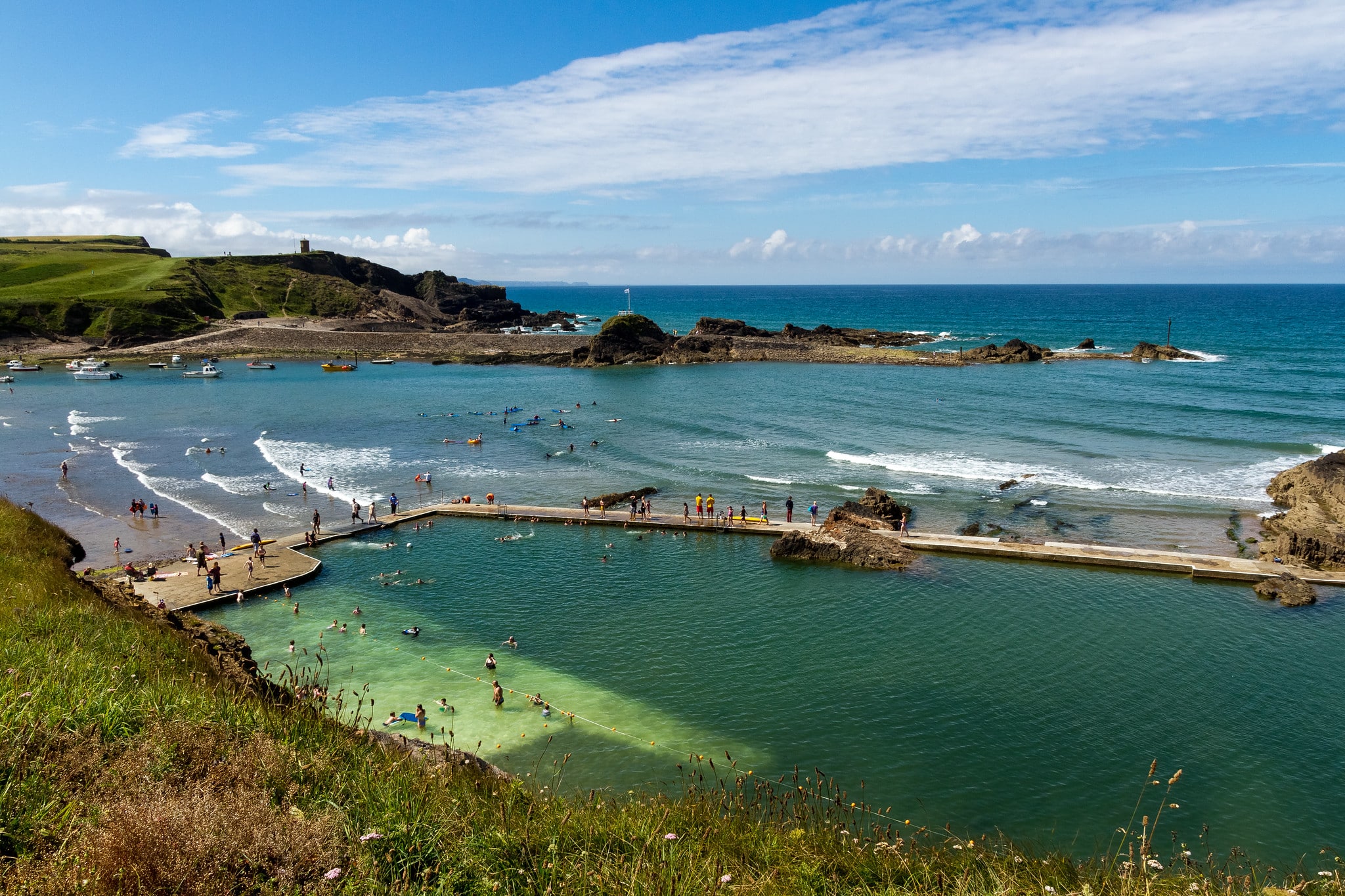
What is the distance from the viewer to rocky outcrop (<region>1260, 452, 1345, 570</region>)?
3086 cm

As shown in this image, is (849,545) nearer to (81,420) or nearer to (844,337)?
(81,420)

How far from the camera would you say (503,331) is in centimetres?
14562

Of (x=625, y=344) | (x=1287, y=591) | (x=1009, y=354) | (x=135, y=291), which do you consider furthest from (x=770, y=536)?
(x=135, y=291)

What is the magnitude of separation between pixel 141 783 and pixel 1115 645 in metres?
25.9

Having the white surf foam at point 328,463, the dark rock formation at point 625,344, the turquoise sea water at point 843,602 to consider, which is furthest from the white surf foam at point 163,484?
the dark rock formation at point 625,344

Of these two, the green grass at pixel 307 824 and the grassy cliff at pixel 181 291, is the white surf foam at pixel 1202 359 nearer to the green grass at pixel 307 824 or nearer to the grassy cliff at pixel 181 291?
the green grass at pixel 307 824

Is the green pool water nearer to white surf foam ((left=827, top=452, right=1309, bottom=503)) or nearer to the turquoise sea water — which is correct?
the turquoise sea water

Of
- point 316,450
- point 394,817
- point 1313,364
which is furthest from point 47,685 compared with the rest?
point 1313,364

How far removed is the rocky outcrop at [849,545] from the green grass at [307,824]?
66.7 feet

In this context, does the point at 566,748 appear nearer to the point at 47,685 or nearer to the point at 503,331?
the point at 47,685

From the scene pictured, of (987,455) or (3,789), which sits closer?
(3,789)

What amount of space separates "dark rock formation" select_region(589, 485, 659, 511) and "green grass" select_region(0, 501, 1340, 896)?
29852 millimetres

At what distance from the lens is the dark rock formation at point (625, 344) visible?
4284 inches

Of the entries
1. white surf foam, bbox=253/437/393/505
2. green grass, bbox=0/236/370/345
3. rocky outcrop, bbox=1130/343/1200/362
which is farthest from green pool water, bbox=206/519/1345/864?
green grass, bbox=0/236/370/345
